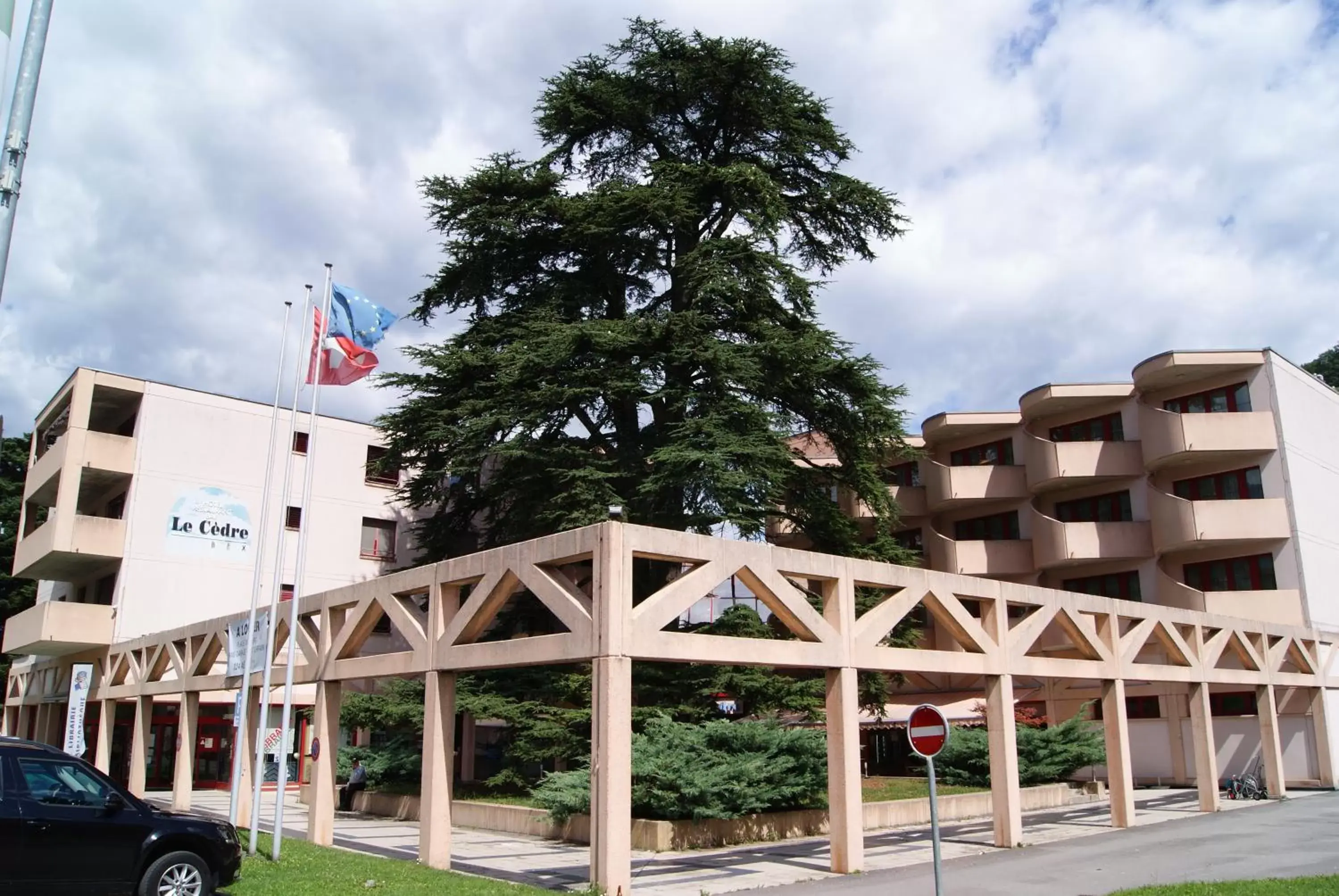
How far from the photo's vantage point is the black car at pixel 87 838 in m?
10.9

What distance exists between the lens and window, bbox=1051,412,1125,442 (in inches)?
1602

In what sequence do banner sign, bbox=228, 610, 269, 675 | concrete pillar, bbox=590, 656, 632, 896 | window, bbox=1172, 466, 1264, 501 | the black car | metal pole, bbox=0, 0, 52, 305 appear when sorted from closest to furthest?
metal pole, bbox=0, 0, 52, 305
the black car
concrete pillar, bbox=590, 656, 632, 896
banner sign, bbox=228, 610, 269, 675
window, bbox=1172, 466, 1264, 501

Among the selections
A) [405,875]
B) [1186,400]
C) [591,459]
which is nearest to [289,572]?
[591,459]

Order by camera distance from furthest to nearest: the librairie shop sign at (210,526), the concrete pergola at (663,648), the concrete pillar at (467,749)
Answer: the librairie shop sign at (210,526) → the concrete pillar at (467,749) → the concrete pergola at (663,648)

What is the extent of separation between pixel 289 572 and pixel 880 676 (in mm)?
22132

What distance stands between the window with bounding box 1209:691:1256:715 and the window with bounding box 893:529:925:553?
1286 cm

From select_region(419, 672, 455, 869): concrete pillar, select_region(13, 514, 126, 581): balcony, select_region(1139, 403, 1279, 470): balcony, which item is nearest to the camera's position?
select_region(419, 672, 455, 869): concrete pillar

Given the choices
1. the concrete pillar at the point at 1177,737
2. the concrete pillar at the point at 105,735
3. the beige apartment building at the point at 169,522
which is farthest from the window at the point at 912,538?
the concrete pillar at the point at 105,735

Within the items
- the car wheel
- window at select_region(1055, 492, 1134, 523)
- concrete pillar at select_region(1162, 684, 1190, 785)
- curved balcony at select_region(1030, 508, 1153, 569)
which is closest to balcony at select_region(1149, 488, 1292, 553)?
curved balcony at select_region(1030, 508, 1153, 569)

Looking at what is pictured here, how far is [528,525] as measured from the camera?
28281mm

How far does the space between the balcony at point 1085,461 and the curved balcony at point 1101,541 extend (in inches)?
69.5

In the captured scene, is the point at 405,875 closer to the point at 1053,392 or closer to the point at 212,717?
the point at 212,717

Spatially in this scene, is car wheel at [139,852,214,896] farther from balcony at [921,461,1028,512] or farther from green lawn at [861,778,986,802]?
balcony at [921,461,1028,512]

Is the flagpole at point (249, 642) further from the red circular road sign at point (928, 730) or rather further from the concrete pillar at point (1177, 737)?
the concrete pillar at point (1177, 737)
